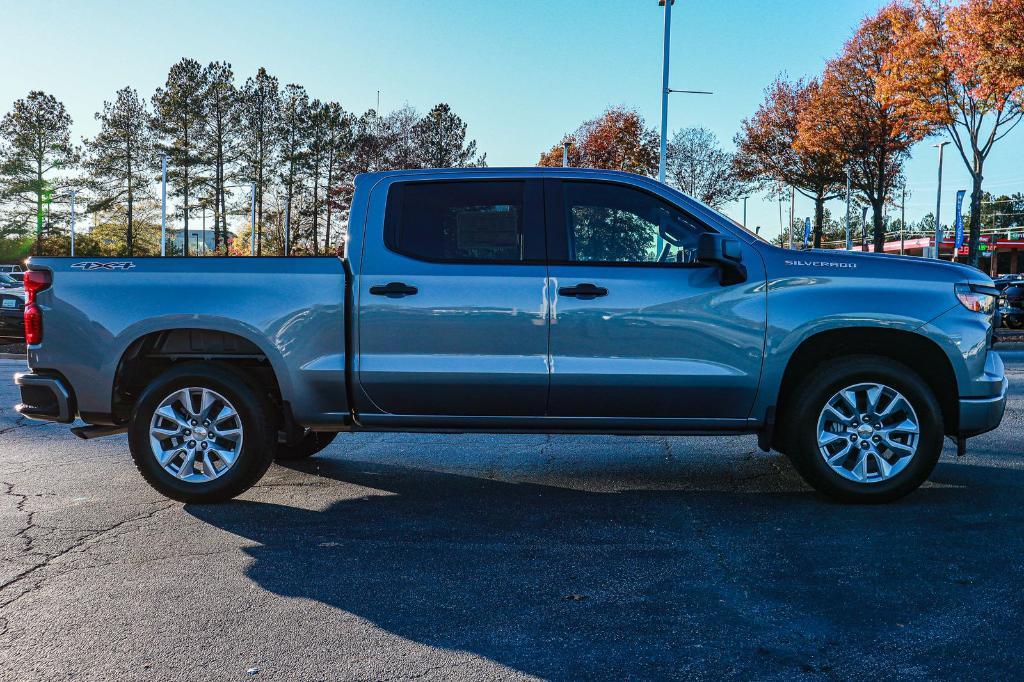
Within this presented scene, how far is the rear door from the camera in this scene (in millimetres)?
5500

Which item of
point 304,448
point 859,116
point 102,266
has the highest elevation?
point 859,116

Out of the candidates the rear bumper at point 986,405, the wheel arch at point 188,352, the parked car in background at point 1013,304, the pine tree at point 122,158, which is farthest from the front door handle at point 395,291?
the pine tree at point 122,158

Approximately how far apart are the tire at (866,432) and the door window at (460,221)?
184 centimetres

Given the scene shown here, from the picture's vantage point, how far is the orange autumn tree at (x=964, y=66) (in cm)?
2020

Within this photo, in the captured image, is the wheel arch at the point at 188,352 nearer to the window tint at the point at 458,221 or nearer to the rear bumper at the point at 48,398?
the rear bumper at the point at 48,398

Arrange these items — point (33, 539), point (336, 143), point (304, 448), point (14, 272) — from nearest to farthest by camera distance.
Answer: point (33, 539) → point (304, 448) → point (14, 272) → point (336, 143)

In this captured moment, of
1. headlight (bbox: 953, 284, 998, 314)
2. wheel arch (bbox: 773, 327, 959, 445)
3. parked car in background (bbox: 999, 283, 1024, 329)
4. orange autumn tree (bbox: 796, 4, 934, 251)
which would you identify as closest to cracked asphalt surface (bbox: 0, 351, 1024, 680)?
wheel arch (bbox: 773, 327, 959, 445)

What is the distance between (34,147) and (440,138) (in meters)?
36.2

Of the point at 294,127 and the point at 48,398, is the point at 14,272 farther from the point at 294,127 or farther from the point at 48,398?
the point at 48,398

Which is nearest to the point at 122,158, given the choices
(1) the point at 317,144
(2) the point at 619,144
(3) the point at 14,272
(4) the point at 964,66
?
(1) the point at 317,144

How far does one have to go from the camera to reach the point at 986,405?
558 cm

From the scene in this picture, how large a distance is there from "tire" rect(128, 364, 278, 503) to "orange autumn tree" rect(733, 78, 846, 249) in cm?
4196

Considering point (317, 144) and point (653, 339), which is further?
point (317, 144)

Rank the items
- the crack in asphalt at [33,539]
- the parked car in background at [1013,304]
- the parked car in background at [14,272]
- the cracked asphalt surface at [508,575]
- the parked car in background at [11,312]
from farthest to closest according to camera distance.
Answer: the parked car in background at [14,272] → the parked car in background at [1013,304] → the parked car in background at [11,312] → the crack in asphalt at [33,539] → the cracked asphalt surface at [508,575]
